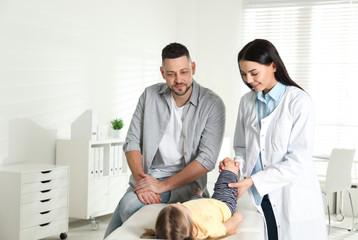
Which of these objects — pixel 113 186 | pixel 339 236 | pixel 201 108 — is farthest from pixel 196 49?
pixel 201 108

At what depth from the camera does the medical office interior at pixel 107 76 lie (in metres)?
3.50

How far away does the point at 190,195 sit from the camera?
2328 millimetres

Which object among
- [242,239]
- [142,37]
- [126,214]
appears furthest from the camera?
[142,37]

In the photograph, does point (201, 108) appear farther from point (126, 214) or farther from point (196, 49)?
point (196, 49)

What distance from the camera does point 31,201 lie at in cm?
333

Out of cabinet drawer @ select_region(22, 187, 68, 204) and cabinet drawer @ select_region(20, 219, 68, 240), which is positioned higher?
cabinet drawer @ select_region(22, 187, 68, 204)

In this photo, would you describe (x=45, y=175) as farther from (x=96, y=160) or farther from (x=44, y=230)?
(x=96, y=160)

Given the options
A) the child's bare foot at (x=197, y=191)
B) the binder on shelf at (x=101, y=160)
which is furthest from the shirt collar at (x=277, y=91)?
the binder on shelf at (x=101, y=160)

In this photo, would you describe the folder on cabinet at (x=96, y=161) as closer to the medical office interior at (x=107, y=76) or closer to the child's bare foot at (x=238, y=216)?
the medical office interior at (x=107, y=76)

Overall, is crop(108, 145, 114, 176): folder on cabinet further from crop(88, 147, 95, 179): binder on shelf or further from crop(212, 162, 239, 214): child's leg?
crop(212, 162, 239, 214): child's leg

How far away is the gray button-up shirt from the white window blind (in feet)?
10.2

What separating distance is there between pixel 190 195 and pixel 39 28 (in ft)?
6.96

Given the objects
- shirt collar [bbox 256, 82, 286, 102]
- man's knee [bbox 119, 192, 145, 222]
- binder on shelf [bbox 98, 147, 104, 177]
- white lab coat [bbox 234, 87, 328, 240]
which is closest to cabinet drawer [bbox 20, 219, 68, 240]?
binder on shelf [bbox 98, 147, 104, 177]

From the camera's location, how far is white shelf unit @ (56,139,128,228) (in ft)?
12.9
